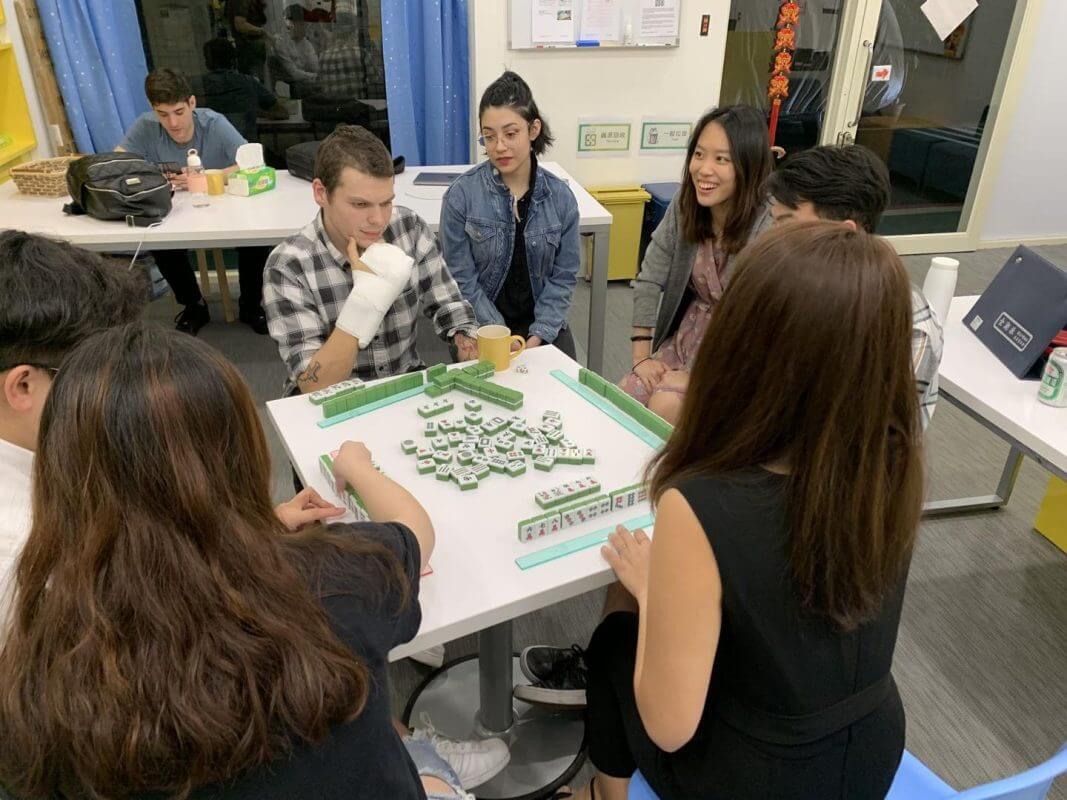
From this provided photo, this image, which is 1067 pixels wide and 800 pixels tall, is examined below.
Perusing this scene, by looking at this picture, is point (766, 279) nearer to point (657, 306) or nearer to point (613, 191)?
point (657, 306)

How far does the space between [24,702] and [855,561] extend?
880 millimetres

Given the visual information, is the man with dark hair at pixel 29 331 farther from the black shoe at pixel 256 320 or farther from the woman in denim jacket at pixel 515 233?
the black shoe at pixel 256 320

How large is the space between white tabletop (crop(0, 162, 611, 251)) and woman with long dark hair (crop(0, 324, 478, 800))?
2.04 metres

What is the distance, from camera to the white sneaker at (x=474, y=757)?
1480mm

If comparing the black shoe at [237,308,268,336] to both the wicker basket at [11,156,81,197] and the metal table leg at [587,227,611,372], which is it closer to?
the wicker basket at [11,156,81,197]

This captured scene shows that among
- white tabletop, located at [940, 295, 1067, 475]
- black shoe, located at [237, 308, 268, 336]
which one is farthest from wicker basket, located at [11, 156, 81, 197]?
white tabletop, located at [940, 295, 1067, 475]

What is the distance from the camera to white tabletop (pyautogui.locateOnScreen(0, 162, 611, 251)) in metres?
2.61

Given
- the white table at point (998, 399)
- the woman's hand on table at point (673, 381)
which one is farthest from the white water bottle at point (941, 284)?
the woman's hand on table at point (673, 381)

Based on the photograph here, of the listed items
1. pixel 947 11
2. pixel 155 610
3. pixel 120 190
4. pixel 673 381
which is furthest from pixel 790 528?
pixel 947 11

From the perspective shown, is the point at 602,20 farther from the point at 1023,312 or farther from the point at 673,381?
the point at 1023,312

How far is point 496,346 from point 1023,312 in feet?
4.23

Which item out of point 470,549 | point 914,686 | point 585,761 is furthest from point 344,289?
point 914,686

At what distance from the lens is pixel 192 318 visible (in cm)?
363

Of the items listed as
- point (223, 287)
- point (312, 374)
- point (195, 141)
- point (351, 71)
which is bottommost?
point (223, 287)
